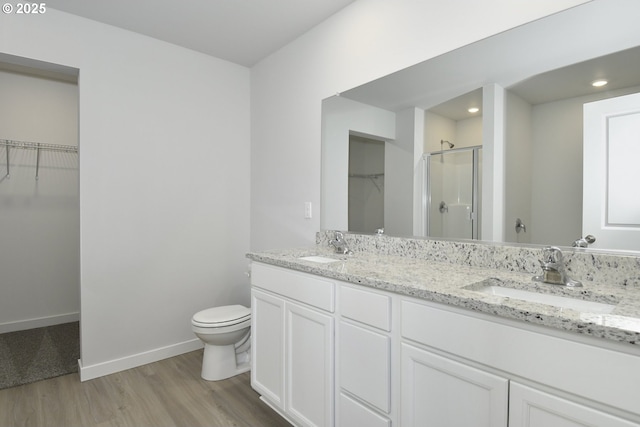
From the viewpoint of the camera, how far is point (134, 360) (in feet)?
8.43

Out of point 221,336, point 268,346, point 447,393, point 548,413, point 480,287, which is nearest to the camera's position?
Result: point 548,413

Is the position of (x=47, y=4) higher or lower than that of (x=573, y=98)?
higher

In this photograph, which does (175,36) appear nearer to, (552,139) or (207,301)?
(207,301)

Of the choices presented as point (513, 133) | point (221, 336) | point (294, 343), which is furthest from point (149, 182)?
point (513, 133)

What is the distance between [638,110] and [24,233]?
174 inches

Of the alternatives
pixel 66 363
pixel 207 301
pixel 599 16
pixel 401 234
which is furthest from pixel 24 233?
pixel 599 16

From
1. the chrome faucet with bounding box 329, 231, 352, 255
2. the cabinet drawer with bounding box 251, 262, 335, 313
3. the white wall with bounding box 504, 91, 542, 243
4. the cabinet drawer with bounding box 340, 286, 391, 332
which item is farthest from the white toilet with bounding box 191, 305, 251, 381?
the white wall with bounding box 504, 91, 542, 243

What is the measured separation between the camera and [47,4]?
7.23 feet

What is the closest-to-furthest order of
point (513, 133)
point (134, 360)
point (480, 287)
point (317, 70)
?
point (480, 287)
point (513, 133)
point (317, 70)
point (134, 360)

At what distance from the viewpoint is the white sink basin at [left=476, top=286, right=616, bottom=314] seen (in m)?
1.08

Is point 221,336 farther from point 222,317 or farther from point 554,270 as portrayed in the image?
point 554,270

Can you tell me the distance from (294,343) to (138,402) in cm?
118

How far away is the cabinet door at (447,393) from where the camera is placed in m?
0.98

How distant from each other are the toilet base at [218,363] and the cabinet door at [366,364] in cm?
125
